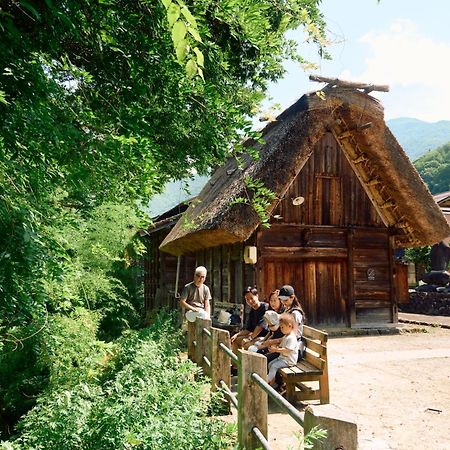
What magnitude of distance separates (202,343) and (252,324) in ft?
3.46

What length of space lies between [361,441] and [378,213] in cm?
830

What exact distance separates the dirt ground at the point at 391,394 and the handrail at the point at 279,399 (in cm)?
33

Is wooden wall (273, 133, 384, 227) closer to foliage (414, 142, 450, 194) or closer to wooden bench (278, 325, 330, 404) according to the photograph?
wooden bench (278, 325, 330, 404)

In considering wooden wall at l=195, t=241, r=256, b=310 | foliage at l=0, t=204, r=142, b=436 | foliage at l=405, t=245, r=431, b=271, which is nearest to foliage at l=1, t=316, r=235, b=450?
foliage at l=0, t=204, r=142, b=436

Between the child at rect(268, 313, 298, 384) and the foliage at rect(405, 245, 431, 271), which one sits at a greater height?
the foliage at rect(405, 245, 431, 271)

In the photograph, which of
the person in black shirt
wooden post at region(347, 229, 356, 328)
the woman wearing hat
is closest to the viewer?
the woman wearing hat

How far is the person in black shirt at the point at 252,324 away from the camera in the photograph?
6.25 m

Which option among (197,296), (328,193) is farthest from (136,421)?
(328,193)

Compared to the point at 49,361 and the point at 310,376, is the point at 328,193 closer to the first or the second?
the point at 310,376

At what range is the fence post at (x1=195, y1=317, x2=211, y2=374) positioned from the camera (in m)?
5.72

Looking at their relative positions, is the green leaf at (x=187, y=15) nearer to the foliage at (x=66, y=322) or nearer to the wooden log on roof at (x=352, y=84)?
the foliage at (x=66, y=322)

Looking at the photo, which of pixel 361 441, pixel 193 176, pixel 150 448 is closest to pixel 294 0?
pixel 193 176

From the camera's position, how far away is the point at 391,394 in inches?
222

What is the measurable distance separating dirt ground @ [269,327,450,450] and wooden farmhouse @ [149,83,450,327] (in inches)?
65.1
